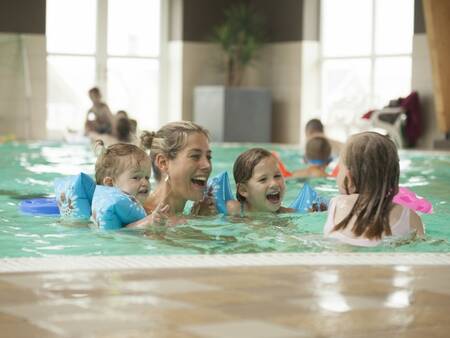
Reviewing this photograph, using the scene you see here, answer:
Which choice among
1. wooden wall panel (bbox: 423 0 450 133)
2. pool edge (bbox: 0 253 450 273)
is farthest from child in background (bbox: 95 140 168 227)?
wooden wall panel (bbox: 423 0 450 133)

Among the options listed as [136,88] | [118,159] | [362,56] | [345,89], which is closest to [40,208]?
[118,159]

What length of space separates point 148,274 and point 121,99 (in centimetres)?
1668

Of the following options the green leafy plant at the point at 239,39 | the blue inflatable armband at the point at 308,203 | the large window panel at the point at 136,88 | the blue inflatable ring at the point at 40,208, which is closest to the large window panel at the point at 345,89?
the green leafy plant at the point at 239,39

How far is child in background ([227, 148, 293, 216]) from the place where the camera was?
17.9 feet

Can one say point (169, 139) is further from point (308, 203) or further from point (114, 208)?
point (308, 203)

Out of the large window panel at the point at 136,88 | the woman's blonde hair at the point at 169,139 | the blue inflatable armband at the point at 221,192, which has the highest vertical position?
the large window panel at the point at 136,88

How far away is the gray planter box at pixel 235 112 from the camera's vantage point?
18531mm

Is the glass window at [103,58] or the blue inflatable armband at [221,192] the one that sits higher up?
the glass window at [103,58]

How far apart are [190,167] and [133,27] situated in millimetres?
15335

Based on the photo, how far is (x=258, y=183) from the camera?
547 centimetres

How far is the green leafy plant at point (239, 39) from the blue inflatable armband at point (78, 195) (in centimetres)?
1365

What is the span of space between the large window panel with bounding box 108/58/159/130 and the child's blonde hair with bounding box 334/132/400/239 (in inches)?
617

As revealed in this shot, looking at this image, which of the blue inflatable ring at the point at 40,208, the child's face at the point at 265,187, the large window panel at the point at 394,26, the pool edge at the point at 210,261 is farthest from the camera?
the large window panel at the point at 394,26

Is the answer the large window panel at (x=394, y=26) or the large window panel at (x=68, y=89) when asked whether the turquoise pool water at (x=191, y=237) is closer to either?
the large window panel at (x=394, y=26)
